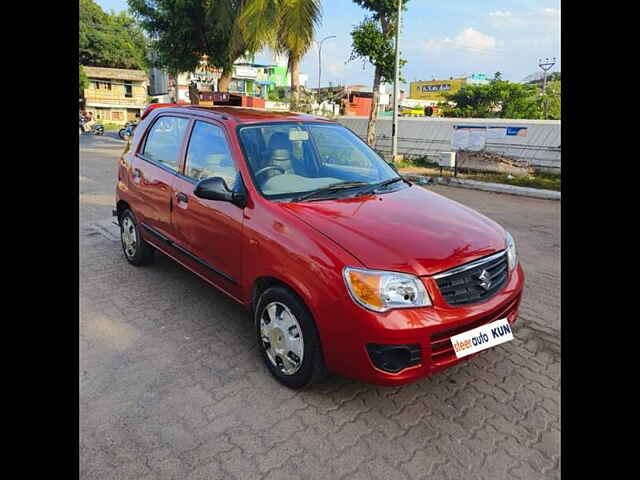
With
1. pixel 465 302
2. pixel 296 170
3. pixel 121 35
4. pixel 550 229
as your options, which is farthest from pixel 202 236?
pixel 121 35

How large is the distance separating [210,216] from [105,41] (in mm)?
57477

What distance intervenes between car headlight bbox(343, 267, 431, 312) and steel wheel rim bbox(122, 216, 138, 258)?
3224 millimetres

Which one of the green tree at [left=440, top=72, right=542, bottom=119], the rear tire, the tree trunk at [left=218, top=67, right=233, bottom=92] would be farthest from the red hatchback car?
the green tree at [left=440, top=72, right=542, bottom=119]

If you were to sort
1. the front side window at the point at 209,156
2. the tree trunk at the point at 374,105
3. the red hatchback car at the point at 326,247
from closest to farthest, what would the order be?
the red hatchback car at the point at 326,247 → the front side window at the point at 209,156 → the tree trunk at the point at 374,105

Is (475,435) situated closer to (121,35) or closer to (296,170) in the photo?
(296,170)

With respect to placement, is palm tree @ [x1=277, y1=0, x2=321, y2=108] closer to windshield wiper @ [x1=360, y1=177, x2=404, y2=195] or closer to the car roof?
the car roof

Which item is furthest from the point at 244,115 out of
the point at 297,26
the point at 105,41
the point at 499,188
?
the point at 105,41

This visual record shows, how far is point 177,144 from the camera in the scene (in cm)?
409

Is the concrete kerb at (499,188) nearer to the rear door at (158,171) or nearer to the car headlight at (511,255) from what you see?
the rear door at (158,171)

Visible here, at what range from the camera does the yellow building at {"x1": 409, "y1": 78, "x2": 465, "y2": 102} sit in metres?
68.1

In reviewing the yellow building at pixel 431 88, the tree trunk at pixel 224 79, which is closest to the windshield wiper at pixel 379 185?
the tree trunk at pixel 224 79

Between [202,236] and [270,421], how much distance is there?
1523 millimetres

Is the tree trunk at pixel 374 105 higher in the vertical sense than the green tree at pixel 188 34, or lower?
lower

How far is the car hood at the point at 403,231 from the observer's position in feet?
8.31
